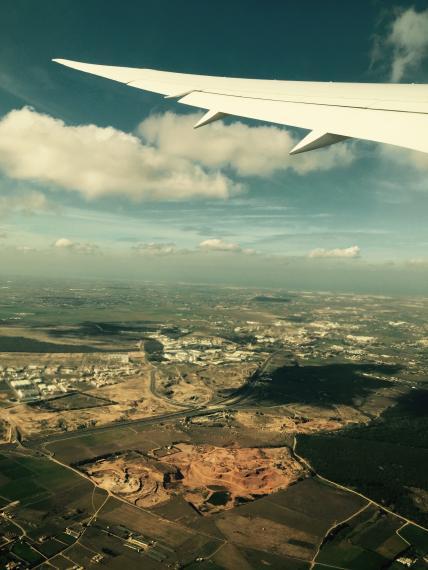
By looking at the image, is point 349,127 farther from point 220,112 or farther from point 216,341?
point 216,341

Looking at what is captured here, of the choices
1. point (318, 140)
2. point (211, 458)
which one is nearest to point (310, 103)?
point (318, 140)

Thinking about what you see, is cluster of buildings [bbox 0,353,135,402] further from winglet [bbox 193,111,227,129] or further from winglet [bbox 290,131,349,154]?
winglet [bbox 290,131,349,154]

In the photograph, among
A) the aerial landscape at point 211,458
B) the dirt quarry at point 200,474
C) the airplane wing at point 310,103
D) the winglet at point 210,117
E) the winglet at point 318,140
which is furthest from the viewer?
the dirt quarry at point 200,474

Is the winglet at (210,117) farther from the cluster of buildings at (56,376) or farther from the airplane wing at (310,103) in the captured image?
the cluster of buildings at (56,376)

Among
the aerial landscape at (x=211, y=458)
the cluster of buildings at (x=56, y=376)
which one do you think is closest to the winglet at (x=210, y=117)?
the aerial landscape at (x=211, y=458)

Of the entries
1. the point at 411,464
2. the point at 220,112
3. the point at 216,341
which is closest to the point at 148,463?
the point at 411,464

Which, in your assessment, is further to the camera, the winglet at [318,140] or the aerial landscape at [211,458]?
the aerial landscape at [211,458]

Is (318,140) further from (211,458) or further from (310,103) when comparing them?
(211,458)
